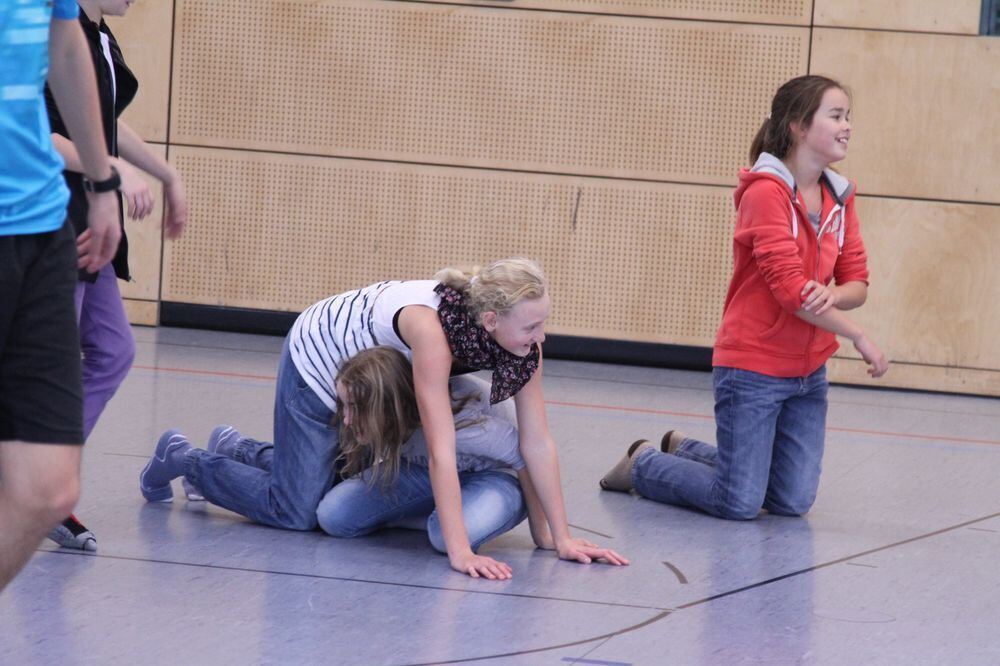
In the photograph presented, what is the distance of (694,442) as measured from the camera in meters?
3.75

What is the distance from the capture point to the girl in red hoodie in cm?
341

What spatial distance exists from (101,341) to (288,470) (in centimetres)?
50

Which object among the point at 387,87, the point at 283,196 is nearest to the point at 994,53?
the point at 387,87

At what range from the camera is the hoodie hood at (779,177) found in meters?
3.43

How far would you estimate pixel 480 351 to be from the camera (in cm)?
278

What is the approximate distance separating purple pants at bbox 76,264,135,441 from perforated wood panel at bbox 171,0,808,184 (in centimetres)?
326

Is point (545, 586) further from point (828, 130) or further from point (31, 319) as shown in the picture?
point (828, 130)

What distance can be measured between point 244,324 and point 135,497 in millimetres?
2969

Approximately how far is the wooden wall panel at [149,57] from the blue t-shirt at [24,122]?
14.6 feet

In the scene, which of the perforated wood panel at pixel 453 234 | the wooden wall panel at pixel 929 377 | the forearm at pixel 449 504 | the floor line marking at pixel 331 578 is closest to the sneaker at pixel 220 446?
the floor line marking at pixel 331 578

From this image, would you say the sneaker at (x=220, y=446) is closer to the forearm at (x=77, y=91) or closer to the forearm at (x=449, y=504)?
the forearm at (x=449, y=504)

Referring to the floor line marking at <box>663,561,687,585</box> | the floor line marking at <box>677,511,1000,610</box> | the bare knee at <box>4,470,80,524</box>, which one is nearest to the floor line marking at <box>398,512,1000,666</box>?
the floor line marking at <box>677,511,1000,610</box>

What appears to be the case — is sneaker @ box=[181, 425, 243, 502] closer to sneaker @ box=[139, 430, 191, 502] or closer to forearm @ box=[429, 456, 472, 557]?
sneaker @ box=[139, 430, 191, 502]

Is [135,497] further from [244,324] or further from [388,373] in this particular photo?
[244,324]
